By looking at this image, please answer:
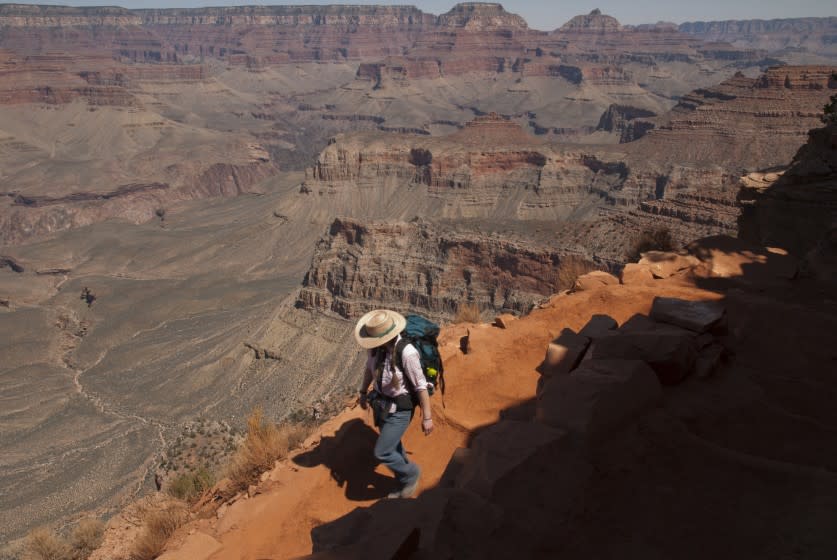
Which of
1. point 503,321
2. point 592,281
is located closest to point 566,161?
point 592,281

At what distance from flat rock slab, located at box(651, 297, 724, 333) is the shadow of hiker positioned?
4.28m

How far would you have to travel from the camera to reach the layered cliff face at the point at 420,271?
3622cm

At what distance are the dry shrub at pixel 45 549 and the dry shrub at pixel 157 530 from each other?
5.97 feet

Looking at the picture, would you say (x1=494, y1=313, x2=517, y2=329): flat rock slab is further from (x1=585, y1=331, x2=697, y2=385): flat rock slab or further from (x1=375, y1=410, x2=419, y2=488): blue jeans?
(x1=375, y1=410, x2=419, y2=488): blue jeans

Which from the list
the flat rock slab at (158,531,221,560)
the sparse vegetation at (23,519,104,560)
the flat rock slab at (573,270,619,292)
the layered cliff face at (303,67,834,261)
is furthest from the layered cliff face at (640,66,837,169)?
the flat rock slab at (158,531,221,560)

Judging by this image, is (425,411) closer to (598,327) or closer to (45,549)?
(598,327)

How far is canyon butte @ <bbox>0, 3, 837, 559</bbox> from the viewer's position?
5297 millimetres

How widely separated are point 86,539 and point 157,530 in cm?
244

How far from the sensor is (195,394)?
35.2 m

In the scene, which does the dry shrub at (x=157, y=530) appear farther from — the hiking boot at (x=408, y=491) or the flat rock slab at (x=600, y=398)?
the flat rock slab at (x=600, y=398)

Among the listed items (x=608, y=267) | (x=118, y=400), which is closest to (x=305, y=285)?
(x=118, y=400)

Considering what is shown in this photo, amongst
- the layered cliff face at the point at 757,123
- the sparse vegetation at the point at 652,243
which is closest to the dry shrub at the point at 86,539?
the sparse vegetation at the point at 652,243

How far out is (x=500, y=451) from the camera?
558 centimetres

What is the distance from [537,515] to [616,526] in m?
0.65
